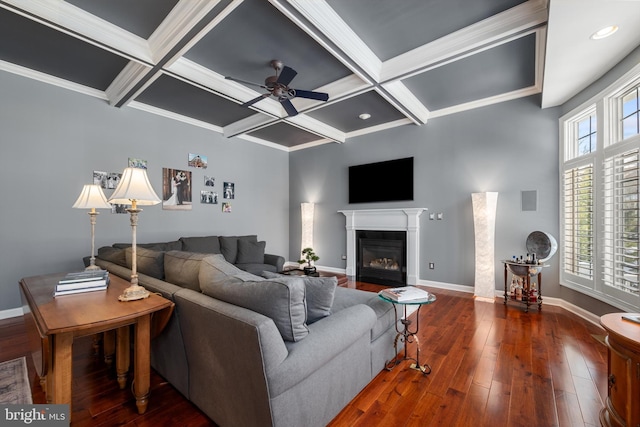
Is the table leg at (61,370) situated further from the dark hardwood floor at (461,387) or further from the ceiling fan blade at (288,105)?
the ceiling fan blade at (288,105)

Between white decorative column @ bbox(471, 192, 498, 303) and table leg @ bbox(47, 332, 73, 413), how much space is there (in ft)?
15.3

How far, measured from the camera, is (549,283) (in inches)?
150

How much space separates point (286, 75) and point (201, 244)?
3067 millimetres

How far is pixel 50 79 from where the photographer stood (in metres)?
3.50

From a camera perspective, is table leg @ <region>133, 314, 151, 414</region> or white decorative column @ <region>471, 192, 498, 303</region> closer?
table leg @ <region>133, 314, 151, 414</region>

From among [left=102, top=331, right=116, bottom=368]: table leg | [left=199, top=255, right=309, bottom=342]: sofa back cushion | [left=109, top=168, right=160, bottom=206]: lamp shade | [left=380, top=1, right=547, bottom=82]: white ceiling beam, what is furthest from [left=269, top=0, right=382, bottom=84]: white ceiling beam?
[left=102, top=331, right=116, bottom=368]: table leg

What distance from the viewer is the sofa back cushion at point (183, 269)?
192 centimetres

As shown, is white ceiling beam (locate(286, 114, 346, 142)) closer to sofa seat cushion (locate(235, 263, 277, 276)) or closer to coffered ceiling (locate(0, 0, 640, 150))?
coffered ceiling (locate(0, 0, 640, 150))

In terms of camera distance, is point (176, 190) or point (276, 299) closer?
point (276, 299)

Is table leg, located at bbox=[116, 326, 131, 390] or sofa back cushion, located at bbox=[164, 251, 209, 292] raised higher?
sofa back cushion, located at bbox=[164, 251, 209, 292]

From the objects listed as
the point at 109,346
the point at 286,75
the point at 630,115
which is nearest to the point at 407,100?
the point at 286,75

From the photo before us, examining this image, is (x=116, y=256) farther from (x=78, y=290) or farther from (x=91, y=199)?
(x=78, y=290)

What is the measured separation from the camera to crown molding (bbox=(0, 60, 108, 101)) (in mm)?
3236

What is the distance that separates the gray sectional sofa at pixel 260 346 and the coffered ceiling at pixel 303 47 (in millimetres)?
2243
